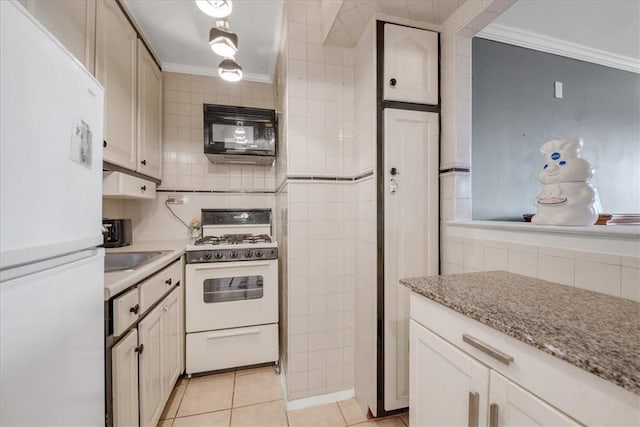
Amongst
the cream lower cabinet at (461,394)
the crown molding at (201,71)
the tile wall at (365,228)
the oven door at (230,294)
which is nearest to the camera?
the cream lower cabinet at (461,394)

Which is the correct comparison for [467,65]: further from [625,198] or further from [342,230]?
[625,198]

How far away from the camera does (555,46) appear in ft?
6.64

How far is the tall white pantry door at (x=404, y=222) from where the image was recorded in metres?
1.42

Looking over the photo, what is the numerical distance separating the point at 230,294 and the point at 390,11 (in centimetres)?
205

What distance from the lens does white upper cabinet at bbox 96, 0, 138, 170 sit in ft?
4.50

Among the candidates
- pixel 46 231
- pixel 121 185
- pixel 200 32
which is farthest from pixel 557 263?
pixel 200 32

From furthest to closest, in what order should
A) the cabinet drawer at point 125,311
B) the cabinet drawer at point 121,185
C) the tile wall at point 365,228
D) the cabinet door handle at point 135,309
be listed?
the cabinet drawer at point 121,185
the tile wall at point 365,228
the cabinet door handle at point 135,309
the cabinet drawer at point 125,311

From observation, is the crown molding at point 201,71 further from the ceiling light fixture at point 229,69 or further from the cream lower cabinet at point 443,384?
the cream lower cabinet at point 443,384

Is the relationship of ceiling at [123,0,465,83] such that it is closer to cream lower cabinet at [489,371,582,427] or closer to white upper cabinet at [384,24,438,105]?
white upper cabinet at [384,24,438,105]

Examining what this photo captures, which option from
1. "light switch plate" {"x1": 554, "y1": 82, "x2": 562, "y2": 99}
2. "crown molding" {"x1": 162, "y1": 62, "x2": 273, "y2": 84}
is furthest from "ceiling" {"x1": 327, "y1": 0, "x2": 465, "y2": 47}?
"light switch plate" {"x1": 554, "y1": 82, "x2": 562, "y2": 99}

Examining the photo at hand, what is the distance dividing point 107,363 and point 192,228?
1556 millimetres

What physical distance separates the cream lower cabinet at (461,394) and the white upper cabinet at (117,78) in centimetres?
182

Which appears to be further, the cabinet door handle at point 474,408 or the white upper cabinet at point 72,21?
the white upper cabinet at point 72,21

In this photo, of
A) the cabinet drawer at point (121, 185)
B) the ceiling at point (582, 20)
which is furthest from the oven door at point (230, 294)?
the ceiling at point (582, 20)
